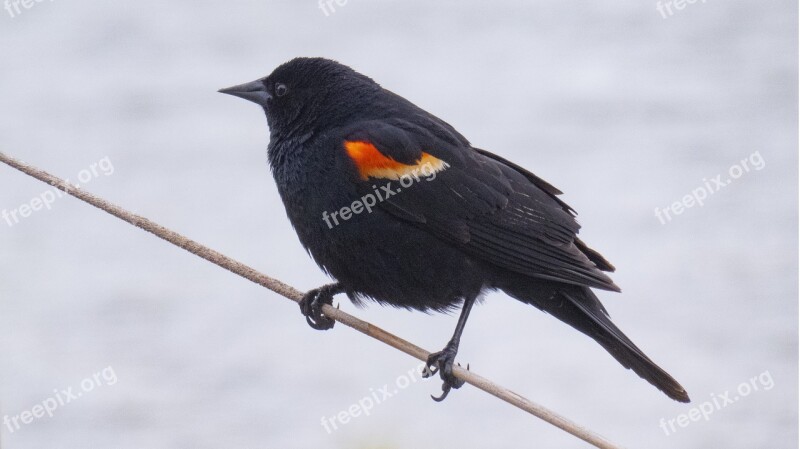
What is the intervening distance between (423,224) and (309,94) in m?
0.60

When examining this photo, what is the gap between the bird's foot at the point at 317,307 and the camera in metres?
3.14

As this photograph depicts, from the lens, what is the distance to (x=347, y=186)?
119 inches

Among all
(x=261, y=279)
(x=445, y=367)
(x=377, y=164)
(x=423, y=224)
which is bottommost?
(x=445, y=367)

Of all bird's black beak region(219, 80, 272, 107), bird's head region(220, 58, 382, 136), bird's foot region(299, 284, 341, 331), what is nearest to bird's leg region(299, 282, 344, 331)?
bird's foot region(299, 284, 341, 331)

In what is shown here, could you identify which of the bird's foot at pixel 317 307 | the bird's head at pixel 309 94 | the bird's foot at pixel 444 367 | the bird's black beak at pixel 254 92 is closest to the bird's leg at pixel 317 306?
the bird's foot at pixel 317 307

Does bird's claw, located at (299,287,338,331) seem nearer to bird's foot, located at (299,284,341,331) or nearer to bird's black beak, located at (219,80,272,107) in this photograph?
bird's foot, located at (299,284,341,331)

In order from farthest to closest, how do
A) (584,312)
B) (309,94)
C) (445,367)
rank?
1. (309,94)
2. (584,312)
3. (445,367)

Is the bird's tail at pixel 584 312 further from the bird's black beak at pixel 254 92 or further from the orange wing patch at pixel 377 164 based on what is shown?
the bird's black beak at pixel 254 92

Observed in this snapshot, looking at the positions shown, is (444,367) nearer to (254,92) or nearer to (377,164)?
(377,164)

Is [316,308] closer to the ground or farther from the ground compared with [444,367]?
farther from the ground

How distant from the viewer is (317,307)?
10.3ft

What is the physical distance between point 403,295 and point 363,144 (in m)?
0.46

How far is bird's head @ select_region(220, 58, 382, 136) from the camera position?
3.24 meters

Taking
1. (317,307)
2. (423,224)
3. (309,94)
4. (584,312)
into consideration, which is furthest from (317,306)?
(584,312)
